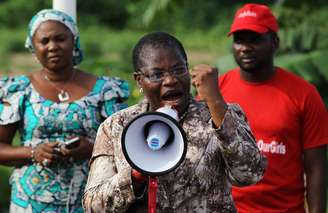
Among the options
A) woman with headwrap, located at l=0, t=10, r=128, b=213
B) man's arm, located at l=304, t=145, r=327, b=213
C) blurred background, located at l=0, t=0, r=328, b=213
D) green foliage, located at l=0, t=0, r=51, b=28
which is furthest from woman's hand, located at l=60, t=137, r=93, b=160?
green foliage, located at l=0, t=0, r=51, b=28

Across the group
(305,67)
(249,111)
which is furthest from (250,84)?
(305,67)

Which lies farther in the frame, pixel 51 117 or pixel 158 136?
pixel 51 117

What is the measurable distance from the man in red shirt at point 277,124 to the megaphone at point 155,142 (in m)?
1.72

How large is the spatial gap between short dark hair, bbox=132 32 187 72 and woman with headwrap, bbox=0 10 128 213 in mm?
1279

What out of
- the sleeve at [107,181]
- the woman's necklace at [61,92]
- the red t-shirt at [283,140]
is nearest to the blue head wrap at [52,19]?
the woman's necklace at [61,92]

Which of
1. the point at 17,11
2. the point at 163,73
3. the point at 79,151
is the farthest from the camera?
the point at 17,11

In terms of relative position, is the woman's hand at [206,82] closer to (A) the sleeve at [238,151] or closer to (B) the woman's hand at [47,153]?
(A) the sleeve at [238,151]

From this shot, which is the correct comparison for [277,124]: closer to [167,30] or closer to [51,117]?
[51,117]

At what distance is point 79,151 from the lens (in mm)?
5250

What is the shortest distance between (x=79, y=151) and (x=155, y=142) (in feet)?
4.79

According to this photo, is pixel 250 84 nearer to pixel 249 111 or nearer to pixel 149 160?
pixel 249 111

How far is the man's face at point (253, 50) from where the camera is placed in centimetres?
564

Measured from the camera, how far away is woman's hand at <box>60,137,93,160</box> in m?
5.23

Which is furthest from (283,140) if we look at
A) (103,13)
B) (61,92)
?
(103,13)
